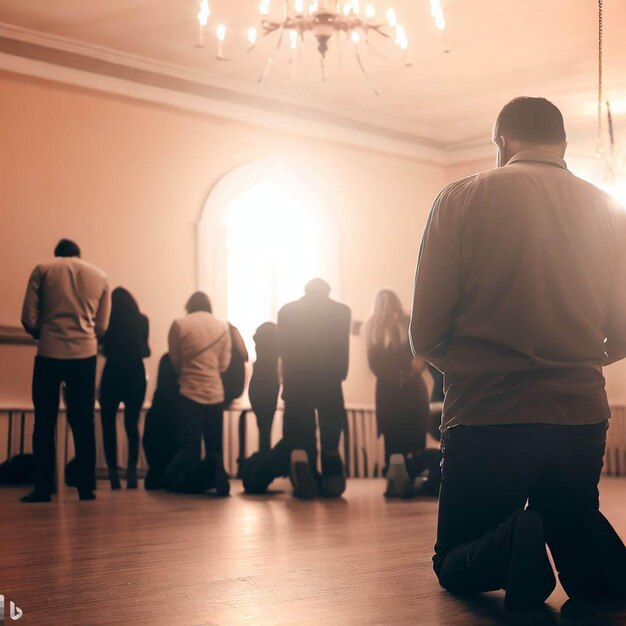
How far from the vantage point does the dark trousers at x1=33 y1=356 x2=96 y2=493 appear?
574cm

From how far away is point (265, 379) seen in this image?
263 inches

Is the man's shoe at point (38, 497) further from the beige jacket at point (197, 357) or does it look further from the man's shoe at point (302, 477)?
the man's shoe at point (302, 477)

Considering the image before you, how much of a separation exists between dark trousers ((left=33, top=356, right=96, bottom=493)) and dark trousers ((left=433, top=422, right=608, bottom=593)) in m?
3.78

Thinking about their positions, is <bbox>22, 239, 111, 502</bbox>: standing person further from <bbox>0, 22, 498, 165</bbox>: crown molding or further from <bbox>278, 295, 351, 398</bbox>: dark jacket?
<bbox>0, 22, 498, 165</bbox>: crown molding

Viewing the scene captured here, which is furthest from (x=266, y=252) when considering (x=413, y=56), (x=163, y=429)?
(x=163, y=429)

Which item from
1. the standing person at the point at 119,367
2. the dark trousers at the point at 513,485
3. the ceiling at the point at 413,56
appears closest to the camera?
the dark trousers at the point at 513,485

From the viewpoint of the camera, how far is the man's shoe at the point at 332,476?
621 centimetres

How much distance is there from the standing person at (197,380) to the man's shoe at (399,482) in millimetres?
1200

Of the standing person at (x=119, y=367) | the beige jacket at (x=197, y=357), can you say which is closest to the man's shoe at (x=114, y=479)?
the standing person at (x=119, y=367)

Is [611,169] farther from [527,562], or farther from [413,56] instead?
[527,562]

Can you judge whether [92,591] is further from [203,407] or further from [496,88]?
[496,88]

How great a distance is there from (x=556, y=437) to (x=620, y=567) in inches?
14.2

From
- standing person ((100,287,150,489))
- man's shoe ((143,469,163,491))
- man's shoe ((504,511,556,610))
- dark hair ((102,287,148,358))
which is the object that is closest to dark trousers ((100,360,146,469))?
standing person ((100,287,150,489))

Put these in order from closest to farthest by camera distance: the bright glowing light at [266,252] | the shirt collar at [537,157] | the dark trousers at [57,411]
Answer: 1. the shirt collar at [537,157]
2. the dark trousers at [57,411]
3. the bright glowing light at [266,252]
